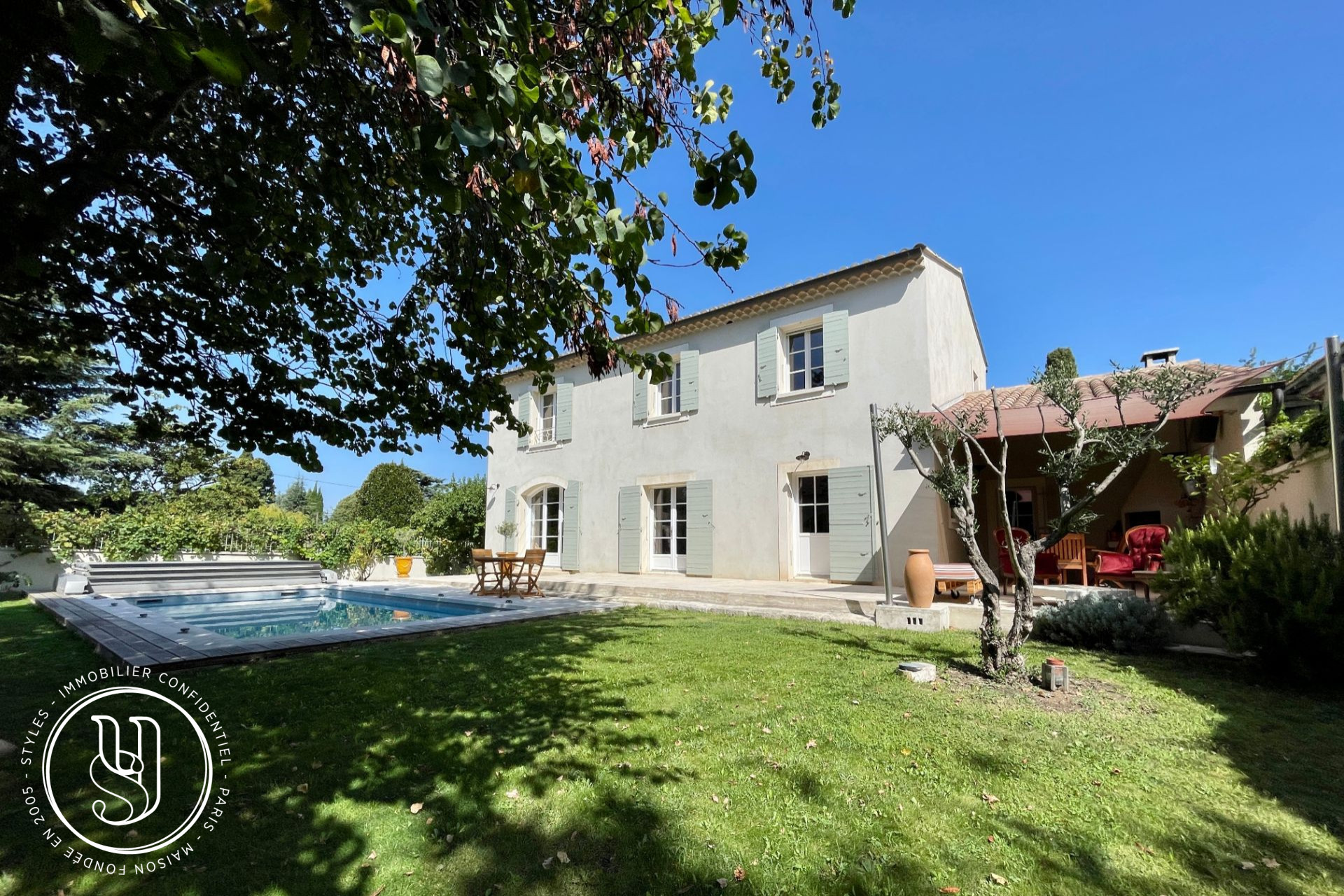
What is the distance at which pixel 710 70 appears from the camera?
4.25 meters

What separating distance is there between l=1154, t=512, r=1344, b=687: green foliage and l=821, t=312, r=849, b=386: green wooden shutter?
648 centimetres

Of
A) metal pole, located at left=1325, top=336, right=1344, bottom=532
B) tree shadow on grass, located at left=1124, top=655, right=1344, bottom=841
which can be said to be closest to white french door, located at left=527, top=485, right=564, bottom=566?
tree shadow on grass, located at left=1124, top=655, right=1344, bottom=841

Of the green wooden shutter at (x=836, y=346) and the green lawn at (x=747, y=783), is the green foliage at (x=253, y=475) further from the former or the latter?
the green lawn at (x=747, y=783)

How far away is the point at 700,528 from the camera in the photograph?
13234 mm

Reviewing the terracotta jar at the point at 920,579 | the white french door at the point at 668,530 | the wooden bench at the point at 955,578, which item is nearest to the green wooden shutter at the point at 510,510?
the white french door at the point at 668,530

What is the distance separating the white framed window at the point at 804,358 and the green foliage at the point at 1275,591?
7.14 meters

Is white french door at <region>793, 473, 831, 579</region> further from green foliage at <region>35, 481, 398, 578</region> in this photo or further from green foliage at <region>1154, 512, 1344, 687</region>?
green foliage at <region>35, 481, 398, 578</region>

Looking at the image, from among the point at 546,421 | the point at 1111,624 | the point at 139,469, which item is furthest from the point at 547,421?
the point at 1111,624

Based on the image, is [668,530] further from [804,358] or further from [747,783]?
[747,783]

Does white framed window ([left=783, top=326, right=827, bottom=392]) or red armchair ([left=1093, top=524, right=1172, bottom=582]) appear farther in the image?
white framed window ([left=783, top=326, right=827, bottom=392])

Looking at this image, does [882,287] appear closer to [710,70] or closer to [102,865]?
[710,70]

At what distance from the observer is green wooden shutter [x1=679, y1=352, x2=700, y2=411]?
543 inches

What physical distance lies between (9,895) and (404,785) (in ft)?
4.46

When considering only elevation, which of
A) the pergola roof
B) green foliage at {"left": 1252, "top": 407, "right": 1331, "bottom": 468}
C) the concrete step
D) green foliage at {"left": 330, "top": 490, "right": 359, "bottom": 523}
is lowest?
the concrete step
